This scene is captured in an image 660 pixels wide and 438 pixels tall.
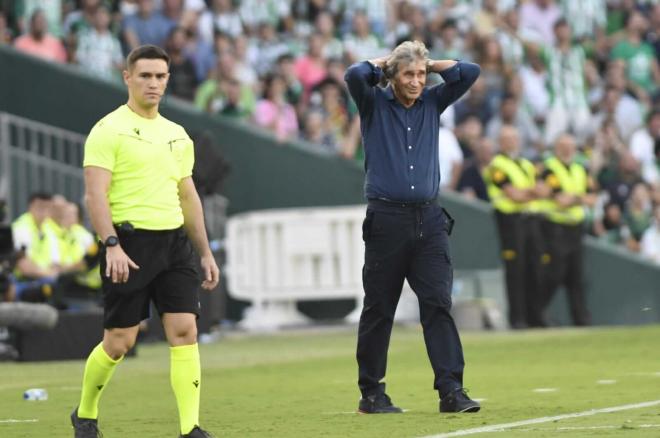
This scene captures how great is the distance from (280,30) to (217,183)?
5.60 metres

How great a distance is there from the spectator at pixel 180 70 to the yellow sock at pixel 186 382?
46.8ft

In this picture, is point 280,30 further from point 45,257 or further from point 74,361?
point 74,361

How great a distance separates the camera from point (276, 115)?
23.4 meters

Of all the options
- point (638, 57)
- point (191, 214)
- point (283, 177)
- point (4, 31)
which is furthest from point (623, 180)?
point (191, 214)

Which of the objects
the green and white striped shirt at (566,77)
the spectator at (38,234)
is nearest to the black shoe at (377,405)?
the spectator at (38,234)

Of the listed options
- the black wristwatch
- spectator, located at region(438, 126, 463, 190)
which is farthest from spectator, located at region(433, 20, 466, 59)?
the black wristwatch

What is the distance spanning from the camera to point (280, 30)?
984 inches

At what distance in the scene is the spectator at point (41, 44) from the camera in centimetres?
2267

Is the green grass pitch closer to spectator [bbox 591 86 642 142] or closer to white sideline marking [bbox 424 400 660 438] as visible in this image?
white sideline marking [bbox 424 400 660 438]

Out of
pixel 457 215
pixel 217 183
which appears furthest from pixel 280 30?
pixel 217 183

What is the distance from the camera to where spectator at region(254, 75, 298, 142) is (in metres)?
23.3

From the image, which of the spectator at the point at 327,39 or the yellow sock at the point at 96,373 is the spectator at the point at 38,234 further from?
the yellow sock at the point at 96,373

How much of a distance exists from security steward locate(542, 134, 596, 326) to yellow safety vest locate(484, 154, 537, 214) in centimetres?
26

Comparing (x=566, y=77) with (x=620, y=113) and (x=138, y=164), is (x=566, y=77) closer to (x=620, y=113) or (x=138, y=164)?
(x=620, y=113)
